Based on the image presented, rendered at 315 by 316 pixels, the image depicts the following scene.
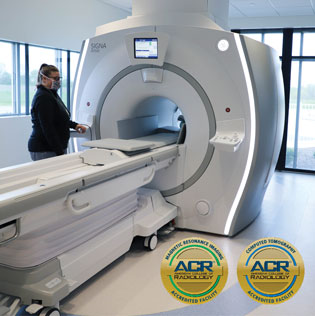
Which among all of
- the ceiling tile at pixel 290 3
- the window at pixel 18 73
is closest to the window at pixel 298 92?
the ceiling tile at pixel 290 3

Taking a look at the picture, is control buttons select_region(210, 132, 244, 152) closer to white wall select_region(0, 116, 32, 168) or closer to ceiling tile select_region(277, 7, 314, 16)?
white wall select_region(0, 116, 32, 168)

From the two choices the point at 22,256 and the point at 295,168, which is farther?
the point at 295,168

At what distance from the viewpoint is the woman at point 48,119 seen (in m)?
2.78

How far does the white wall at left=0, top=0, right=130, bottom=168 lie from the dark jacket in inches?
93.3

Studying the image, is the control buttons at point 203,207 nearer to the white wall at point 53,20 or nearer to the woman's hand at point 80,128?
the woman's hand at point 80,128

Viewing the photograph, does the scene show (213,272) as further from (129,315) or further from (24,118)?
(24,118)

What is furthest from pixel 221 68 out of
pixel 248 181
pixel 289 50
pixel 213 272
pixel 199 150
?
pixel 289 50

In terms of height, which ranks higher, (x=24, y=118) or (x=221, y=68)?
(x=221, y=68)

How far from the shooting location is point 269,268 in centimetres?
169

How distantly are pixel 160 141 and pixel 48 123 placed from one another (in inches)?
30.3

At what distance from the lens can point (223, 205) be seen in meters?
2.99

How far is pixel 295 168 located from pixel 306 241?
2.83 meters

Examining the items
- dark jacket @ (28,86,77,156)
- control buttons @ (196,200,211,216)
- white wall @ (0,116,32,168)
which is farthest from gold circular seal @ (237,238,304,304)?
white wall @ (0,116,32,168)

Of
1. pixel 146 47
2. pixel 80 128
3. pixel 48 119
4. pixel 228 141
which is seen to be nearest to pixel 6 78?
pixel 80 128
